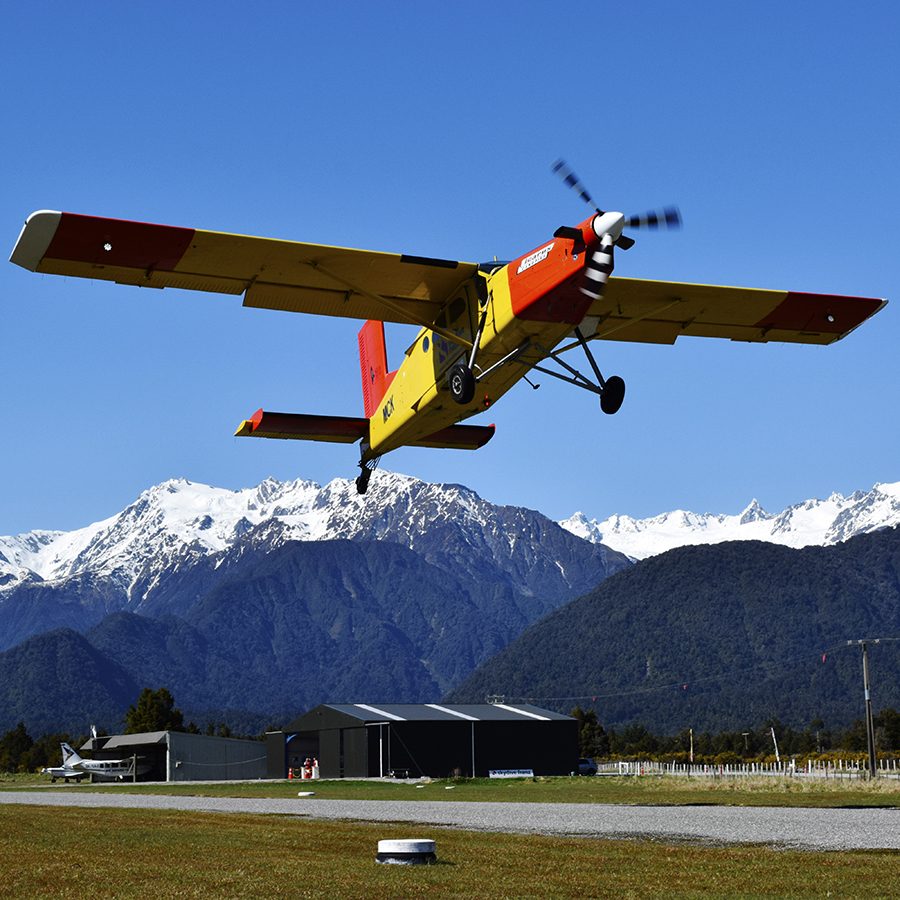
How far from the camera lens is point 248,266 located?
25.2 meters

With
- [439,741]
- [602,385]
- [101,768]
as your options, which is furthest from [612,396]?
[101,768]

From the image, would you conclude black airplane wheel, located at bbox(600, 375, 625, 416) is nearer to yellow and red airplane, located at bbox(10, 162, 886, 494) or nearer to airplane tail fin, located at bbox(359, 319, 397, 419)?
yellow and red airplane, located at bbox(10, 162, 886, 494)

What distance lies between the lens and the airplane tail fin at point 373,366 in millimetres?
30553

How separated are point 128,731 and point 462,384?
91327 millimetres

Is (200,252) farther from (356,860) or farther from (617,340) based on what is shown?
(356,860)

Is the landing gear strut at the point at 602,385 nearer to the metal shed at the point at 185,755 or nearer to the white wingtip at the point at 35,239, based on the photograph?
the white wingtip at the point at 35,239

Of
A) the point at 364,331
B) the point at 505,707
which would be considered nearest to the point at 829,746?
the point at 505,707

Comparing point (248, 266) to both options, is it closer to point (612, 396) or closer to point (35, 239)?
point (35, 239)

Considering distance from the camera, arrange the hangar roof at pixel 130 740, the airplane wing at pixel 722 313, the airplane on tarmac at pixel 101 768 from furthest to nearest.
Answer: the hangar roof at pixel 130 740 → the airplane on tarmac at pixel 101 768 → the airplane wing at pixel 722 313

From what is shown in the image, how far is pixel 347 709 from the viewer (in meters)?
75.8

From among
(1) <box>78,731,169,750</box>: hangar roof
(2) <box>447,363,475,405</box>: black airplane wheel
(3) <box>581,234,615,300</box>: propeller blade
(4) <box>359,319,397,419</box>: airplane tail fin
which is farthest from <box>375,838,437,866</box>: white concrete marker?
(1) <box>78,731,169,750</box>: hangar roof

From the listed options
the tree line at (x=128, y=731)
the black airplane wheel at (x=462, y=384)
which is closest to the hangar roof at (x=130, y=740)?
the tree line at (x=128, y=731)

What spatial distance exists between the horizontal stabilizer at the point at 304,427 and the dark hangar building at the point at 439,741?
41.4 m

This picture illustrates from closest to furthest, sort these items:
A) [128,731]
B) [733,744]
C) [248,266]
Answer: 1. [248,266]
2. [128,731]
3. [733,744]
